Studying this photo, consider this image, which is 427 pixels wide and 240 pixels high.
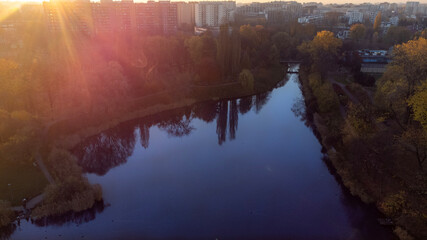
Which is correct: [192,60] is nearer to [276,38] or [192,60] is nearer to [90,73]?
[90,73]

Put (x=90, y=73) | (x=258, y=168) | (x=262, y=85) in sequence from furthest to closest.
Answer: (x=262, y=85), (x=90, y=73), (x=258, y=168)

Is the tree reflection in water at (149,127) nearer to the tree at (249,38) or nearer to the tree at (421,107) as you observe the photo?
the tree at (421,107)

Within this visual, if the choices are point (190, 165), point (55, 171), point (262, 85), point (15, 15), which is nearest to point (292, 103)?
point (262, 85)

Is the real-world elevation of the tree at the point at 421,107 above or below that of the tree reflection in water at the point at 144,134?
above

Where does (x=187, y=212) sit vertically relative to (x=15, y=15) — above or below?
below

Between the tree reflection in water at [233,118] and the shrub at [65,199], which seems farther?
the tree reflection in water at [233,118]

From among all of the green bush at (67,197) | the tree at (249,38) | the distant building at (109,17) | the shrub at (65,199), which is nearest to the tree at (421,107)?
the green bush at (67,197)

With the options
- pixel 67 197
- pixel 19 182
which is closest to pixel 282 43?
pixel 67 197

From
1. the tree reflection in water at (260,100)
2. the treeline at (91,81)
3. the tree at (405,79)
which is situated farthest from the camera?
the tree reflection in water at (260,100)
